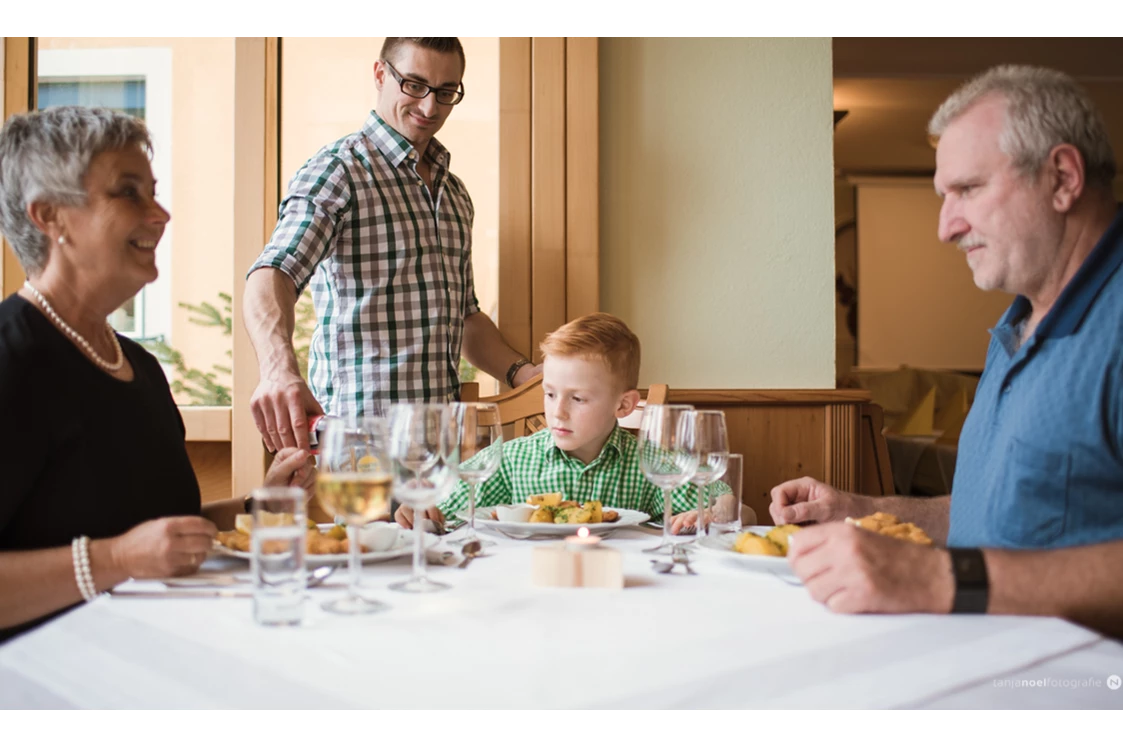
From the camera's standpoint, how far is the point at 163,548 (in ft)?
3.65

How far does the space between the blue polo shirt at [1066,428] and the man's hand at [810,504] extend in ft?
0.72

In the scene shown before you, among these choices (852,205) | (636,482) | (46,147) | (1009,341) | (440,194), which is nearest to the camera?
(46,147)

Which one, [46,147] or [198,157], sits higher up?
[198,157]

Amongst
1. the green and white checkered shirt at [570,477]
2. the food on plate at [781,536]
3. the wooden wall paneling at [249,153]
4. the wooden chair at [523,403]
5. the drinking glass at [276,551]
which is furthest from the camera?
the wooden wall paneling at [249,153]

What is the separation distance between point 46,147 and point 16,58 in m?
2.02

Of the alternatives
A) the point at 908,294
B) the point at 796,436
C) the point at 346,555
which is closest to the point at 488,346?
the point at 796,436

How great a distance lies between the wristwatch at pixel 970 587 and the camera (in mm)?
986

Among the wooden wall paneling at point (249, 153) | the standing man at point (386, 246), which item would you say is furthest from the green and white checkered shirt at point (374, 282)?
the wooden wall paneling at point (249, 153)

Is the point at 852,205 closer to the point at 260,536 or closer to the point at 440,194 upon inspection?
the point at 440,194

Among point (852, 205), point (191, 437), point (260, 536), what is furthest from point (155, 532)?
point (852, 205)

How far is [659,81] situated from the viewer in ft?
9.19

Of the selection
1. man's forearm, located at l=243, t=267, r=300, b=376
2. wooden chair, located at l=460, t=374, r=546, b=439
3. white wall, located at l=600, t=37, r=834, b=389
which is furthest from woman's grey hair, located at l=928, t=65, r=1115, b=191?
white wall, located at l=600, t=37, r=834, b=389

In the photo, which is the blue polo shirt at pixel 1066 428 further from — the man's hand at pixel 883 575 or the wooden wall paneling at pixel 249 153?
the wooden wall paneling at pixel 249 153
